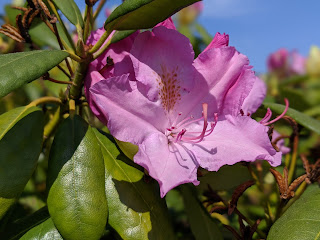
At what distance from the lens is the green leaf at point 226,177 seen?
1106mm

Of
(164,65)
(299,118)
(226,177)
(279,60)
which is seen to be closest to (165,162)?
(164,65)

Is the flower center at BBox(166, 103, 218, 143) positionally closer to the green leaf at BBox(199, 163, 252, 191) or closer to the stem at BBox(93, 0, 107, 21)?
the green leaf at BBox(199, 163, 252, 191)

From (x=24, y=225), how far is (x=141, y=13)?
0.51 m

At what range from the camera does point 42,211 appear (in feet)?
3.13

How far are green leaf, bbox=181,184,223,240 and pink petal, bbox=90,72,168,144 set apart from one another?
251mm

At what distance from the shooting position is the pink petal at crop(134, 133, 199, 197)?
0.77 metres

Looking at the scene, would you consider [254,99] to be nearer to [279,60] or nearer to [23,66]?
[23,66]

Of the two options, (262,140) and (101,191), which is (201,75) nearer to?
(262,140)

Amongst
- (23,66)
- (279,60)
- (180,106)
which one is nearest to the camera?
(23,66)

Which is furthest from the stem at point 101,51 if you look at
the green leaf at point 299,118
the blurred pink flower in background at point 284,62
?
the blurred pink flower in background at point 284,62

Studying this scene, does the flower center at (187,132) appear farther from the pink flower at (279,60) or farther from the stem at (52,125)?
the pink flower at (279,60)

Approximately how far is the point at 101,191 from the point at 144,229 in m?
0.11

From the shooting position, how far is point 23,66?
767mm

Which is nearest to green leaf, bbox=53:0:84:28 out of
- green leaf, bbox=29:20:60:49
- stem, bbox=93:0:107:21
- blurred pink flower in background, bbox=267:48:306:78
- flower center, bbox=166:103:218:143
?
stem, bbox=93:0:107:21
